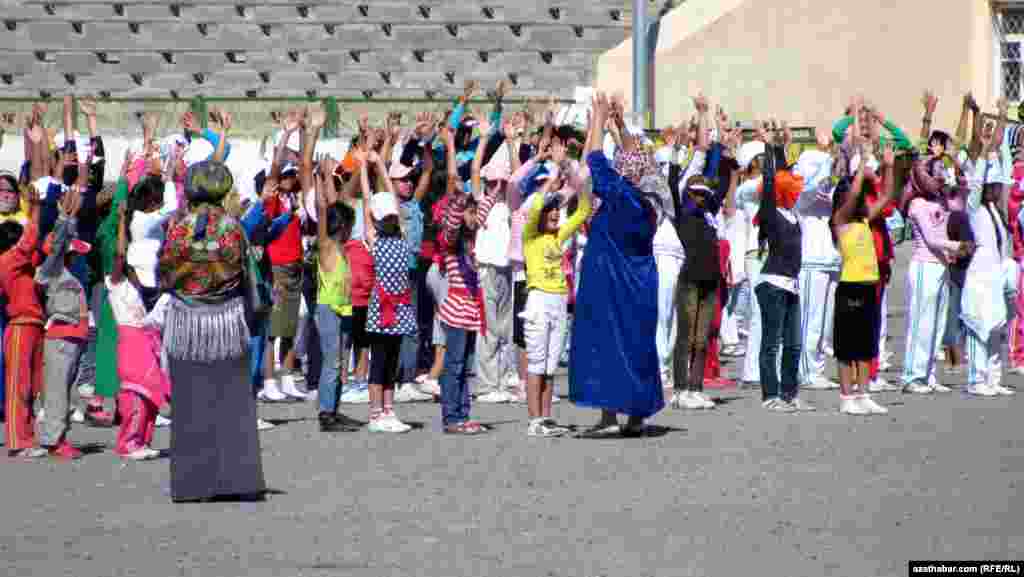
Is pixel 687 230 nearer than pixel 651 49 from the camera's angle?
Yes

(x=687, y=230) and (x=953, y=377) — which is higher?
(x=687, y=230)

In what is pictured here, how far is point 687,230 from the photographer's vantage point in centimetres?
1553

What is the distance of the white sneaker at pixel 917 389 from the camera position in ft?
52.7

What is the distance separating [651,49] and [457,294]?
18.0 m

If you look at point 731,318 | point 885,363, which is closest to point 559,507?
point 885,363

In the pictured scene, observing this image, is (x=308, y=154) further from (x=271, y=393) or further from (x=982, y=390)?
(x=982, y=390)

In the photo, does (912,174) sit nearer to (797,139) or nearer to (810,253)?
(810,253)

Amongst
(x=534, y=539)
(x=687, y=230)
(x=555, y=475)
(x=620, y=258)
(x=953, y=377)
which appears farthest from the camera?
(x=953, y=377)

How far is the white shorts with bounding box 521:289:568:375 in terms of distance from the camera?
13445mm

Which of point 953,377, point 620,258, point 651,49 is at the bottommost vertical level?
point 953,377

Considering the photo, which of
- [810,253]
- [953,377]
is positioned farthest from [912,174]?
[953,377]

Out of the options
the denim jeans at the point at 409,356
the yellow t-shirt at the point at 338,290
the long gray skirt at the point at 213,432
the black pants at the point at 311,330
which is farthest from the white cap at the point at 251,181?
the long gray skirt at the point at 213,432

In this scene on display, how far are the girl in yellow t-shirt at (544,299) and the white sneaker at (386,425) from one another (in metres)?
0.81

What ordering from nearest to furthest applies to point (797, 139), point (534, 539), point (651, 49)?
1. point (534, 539)
2. point (797, 139)
3. point (651, 49)
